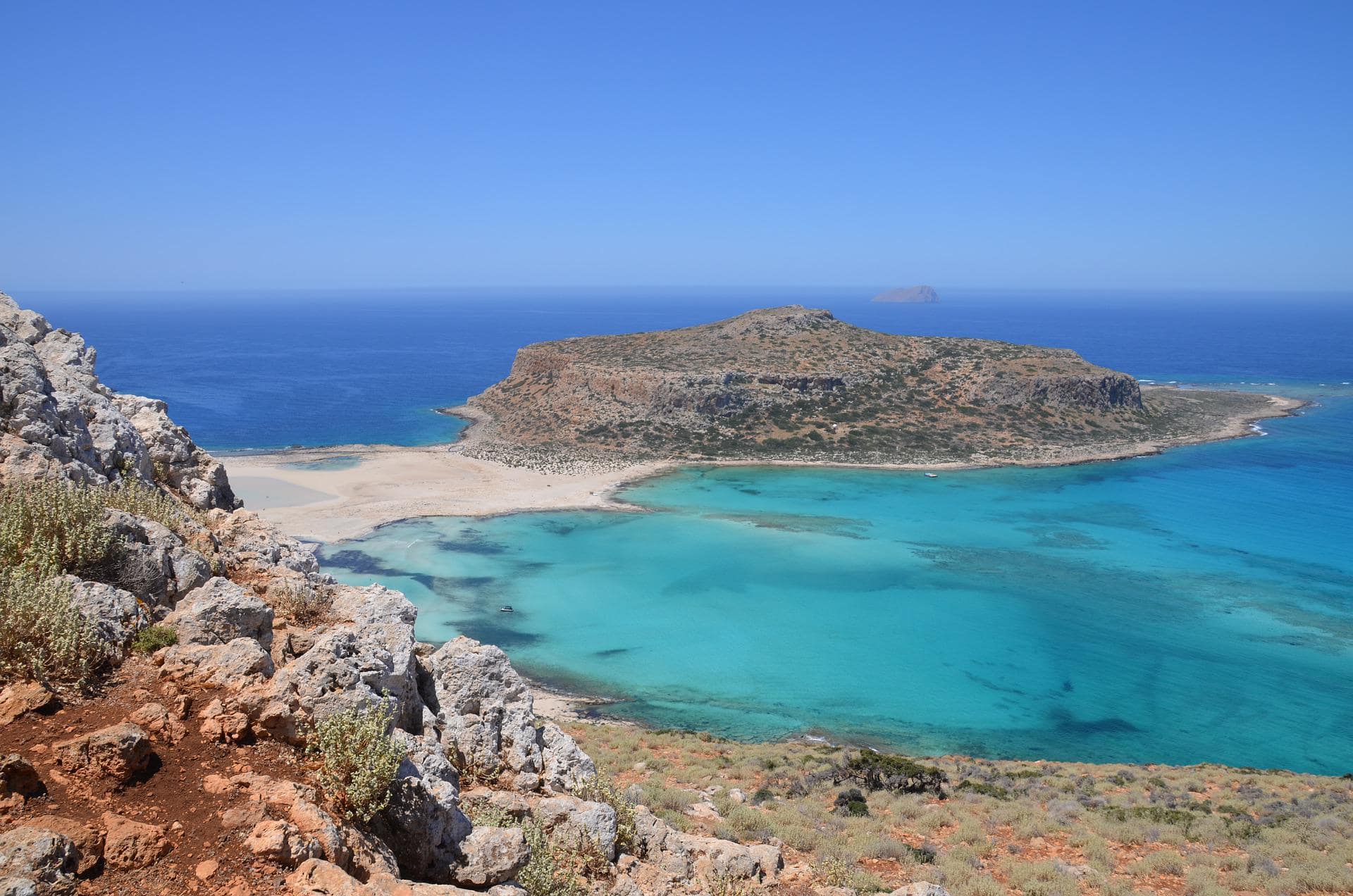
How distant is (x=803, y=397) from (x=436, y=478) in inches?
1329

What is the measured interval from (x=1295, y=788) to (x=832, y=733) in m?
11.2

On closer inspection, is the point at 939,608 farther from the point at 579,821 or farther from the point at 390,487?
the point at 390,487

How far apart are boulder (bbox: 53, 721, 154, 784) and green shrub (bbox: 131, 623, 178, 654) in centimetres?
106

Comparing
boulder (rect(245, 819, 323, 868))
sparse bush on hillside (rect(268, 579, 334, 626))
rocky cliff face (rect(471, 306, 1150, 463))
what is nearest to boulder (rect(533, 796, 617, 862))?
sparse bush on hillside (rect(268, 579, 334, 626))

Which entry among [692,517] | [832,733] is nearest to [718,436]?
[692,517]

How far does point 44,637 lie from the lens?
5266 mm

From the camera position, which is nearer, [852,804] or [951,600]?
[852,804]

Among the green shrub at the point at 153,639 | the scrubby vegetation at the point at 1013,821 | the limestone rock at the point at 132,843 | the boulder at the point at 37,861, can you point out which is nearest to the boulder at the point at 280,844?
the limestone rock at the point at 132,843

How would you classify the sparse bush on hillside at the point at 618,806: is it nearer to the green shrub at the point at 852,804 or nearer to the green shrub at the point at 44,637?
the green shrub at the point at 44,637

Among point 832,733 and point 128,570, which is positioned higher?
point 128,570

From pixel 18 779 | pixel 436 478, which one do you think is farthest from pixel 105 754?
pixel 436 478

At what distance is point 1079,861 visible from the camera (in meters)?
12.3

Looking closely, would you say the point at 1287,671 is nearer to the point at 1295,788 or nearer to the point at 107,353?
the point at 1295,788

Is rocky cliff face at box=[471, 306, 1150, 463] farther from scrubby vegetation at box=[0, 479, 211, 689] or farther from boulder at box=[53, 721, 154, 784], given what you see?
boulder at box=[53, 721, 154, 784]
